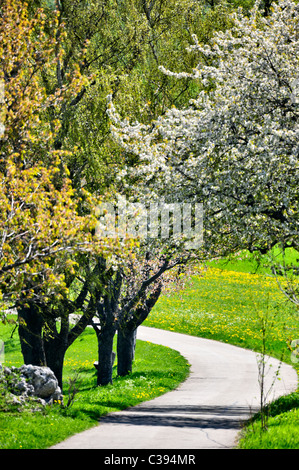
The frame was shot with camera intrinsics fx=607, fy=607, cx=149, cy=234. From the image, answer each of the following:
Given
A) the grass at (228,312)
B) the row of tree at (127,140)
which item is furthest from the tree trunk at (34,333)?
the grass at (228,312)

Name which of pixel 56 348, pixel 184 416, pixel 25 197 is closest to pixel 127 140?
pixel 25 197

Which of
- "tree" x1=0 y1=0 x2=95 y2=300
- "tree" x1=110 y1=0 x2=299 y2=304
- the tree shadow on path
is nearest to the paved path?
the tree shadow on path

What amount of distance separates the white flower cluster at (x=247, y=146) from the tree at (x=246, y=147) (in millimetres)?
Result: 26

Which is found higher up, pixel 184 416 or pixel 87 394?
pixel 184 416

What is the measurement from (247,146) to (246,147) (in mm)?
195

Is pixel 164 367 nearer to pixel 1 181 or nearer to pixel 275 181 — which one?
pixel 275 181

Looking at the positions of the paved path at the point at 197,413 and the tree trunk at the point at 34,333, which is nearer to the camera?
the paved path at the point at 197,413

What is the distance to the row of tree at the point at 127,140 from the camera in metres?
13.4

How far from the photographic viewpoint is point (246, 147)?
15.9 meters

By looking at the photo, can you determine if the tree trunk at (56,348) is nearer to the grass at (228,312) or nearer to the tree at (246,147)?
the tree at (246,147)

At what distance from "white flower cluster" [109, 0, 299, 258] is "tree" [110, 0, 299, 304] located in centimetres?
3

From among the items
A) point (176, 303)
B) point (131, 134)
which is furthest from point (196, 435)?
point (176, 303)

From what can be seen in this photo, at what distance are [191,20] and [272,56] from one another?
8.28 m

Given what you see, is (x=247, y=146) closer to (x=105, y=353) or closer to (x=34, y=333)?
(x=34, y=333)
